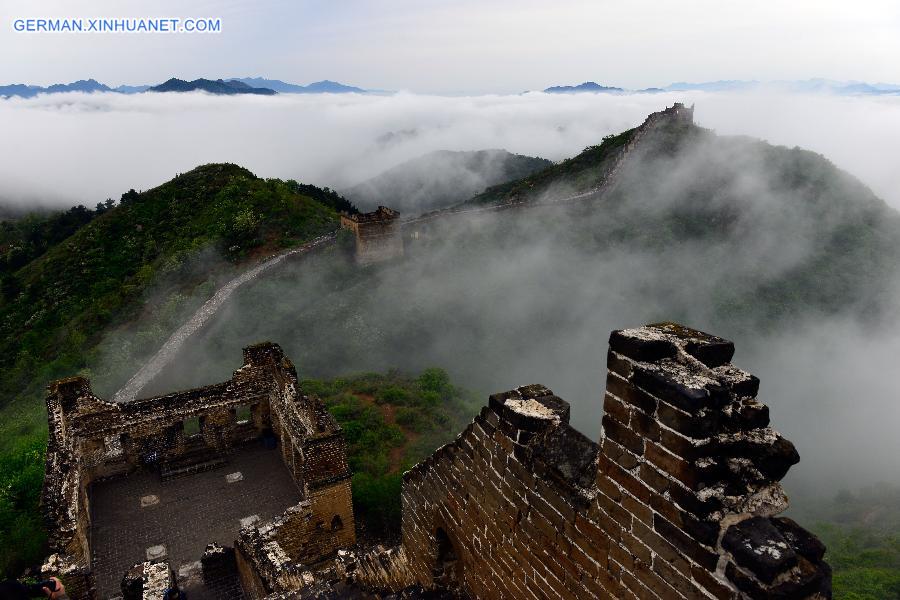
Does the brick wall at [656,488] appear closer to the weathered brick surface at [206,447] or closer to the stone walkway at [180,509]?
the weathered brick surface at [206,447]

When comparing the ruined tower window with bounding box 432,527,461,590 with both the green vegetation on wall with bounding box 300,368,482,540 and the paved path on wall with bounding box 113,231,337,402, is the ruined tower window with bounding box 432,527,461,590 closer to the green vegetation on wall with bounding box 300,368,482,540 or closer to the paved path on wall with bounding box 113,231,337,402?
the green vegetation on wall with bounding box 300,368,482,540

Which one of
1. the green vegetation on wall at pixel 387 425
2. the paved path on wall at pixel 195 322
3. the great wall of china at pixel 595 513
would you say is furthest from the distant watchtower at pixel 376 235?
the great wall of china at pixel 595 513

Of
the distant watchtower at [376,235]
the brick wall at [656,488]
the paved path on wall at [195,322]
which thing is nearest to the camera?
the brick wall at [656,488]

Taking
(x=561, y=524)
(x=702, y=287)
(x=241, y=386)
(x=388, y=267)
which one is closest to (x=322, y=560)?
(x=241, y=386)

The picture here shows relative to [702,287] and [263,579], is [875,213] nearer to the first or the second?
[702,287]

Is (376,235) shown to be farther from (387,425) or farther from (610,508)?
(610,508)

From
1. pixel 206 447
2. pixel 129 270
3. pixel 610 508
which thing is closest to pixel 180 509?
pixel 206 447

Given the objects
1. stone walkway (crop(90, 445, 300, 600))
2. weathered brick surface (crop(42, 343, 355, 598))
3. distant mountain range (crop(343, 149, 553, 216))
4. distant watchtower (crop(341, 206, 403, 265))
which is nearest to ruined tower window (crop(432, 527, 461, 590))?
weathered brick surface (crop(42, 343, 355, 598))
